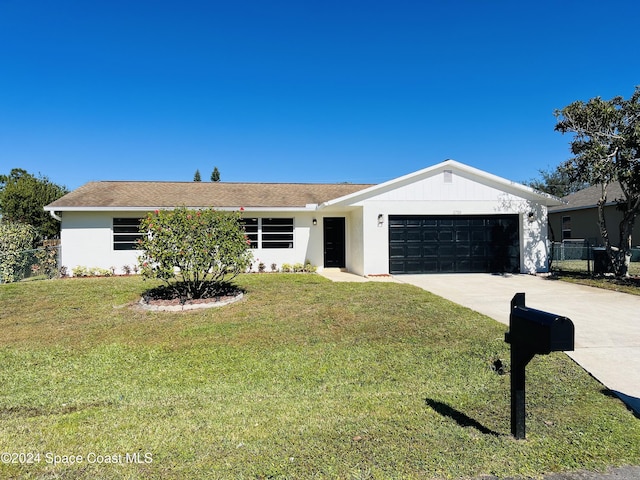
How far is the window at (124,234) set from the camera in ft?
46.8

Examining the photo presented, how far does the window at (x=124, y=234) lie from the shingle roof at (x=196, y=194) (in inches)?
30.5

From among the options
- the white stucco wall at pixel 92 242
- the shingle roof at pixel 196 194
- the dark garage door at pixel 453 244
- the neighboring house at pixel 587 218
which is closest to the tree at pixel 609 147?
the dark garage door at pixel 453 244

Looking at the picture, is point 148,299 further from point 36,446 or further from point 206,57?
point 206,57

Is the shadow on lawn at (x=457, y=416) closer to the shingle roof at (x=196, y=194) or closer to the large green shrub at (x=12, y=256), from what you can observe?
the shingle roof at (x=196, y=194)

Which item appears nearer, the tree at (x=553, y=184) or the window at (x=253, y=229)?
the window at (x=253, y=229)

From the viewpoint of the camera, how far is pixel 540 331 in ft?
7.99

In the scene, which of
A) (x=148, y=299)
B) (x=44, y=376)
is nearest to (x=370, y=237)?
(x=148, y=299)

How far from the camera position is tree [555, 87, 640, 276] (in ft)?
36.4

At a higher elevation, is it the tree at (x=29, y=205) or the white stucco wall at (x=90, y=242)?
the tree at (x=29, y=205)

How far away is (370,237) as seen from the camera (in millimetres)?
13195

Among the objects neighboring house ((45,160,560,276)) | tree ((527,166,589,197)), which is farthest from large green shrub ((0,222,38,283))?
tree ((527,166,589,197))

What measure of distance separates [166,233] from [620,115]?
45.4 feet

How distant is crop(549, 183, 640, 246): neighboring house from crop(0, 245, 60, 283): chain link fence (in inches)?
869

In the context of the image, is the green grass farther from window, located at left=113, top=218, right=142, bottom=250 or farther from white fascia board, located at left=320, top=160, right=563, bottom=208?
window, located at left=113, top=218, right=142, bottom=250
